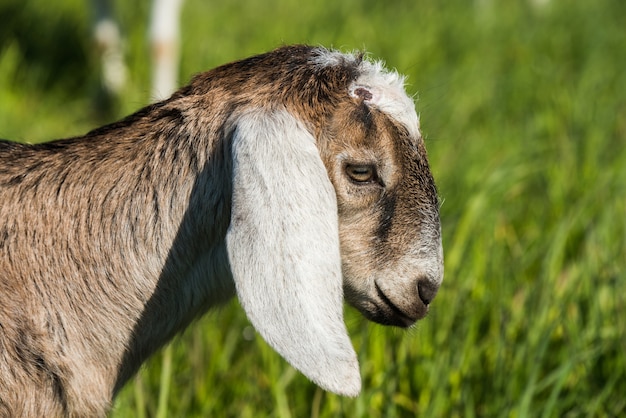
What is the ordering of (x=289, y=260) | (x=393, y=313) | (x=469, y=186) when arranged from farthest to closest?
(x=469, y=186) → (x=393, y=313) → (x=289, y=260)

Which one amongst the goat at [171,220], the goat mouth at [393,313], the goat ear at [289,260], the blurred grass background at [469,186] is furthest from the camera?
the blurred grass background at [469,186]

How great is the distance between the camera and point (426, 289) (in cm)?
237

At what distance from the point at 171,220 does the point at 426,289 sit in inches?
25.2

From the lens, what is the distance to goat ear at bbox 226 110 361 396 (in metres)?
2.00

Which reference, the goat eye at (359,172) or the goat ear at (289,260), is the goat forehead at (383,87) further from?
the goat ear at (289,260)

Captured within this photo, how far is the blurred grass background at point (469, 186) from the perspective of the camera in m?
3.07

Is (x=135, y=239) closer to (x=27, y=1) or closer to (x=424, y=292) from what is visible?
(x=424, y=292)

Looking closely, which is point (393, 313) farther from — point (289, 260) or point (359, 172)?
point (289, 260)

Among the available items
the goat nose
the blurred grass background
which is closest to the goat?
the goat nose

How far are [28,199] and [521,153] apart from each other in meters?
2.95

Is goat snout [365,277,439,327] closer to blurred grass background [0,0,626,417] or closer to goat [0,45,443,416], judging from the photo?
goat [0,45,443,416]

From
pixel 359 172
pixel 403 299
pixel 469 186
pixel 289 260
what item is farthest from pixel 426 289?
pixel 469 186

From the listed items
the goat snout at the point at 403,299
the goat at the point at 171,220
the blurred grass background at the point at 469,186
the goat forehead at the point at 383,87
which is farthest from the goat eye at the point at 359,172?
the blurred grass background at the point at 469,186

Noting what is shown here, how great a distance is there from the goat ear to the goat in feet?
0.46
